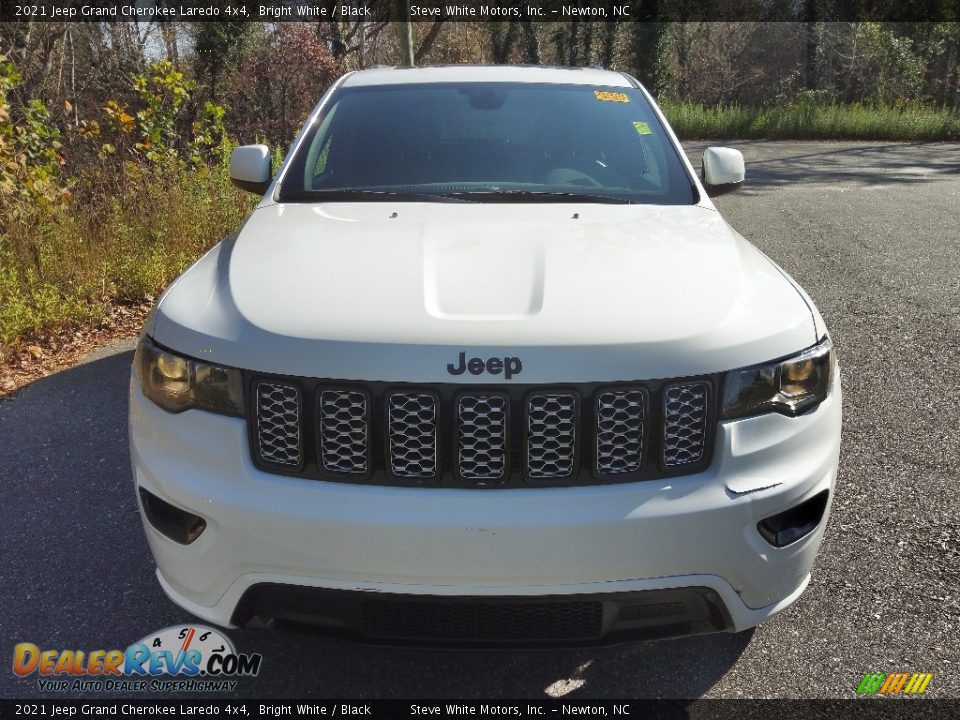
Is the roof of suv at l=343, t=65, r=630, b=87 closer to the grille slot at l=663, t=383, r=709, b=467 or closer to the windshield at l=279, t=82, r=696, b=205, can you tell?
the windshield at l=279, t=82, r=696, b=205

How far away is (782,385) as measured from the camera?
7.47 ft

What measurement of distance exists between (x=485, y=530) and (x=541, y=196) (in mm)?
1652

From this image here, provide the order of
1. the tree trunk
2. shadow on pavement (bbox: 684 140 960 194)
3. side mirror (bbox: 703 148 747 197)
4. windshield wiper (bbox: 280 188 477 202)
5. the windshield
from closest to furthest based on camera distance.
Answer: windshield wiper (bbox: 280 188 477 202), the windshield, side mirror (bbox: 703 148 747 197), shadow on pavement (bbox: 684 140 960 194), the tree trunk

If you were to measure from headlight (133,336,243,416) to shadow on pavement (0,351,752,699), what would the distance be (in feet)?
2.07

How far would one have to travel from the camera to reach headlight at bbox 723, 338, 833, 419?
220 centimetres

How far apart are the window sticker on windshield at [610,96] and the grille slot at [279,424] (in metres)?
2.51

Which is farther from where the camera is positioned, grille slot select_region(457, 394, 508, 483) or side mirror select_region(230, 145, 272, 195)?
side mirror select_region(230, 145, 272, 195)

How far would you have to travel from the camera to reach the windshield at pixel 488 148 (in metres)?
3.45

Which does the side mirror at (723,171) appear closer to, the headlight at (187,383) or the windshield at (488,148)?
the windshield at (488,148)

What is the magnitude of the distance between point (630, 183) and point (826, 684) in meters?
1.95

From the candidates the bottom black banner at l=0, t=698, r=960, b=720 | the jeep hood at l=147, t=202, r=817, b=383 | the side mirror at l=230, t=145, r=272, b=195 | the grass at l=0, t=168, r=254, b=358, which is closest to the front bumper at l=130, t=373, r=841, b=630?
the jeep hood at l=147, t=202, r=817, b=383

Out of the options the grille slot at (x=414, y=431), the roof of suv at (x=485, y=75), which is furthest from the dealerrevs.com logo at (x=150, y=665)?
the roof of suv at (x=485, y=75)

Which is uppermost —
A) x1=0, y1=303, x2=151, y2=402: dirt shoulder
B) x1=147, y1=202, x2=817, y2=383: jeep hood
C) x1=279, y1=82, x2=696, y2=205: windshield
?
x1=279, y1=82, x2=696, y2=205: windshield

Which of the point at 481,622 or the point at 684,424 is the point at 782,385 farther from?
the point at 481,622
